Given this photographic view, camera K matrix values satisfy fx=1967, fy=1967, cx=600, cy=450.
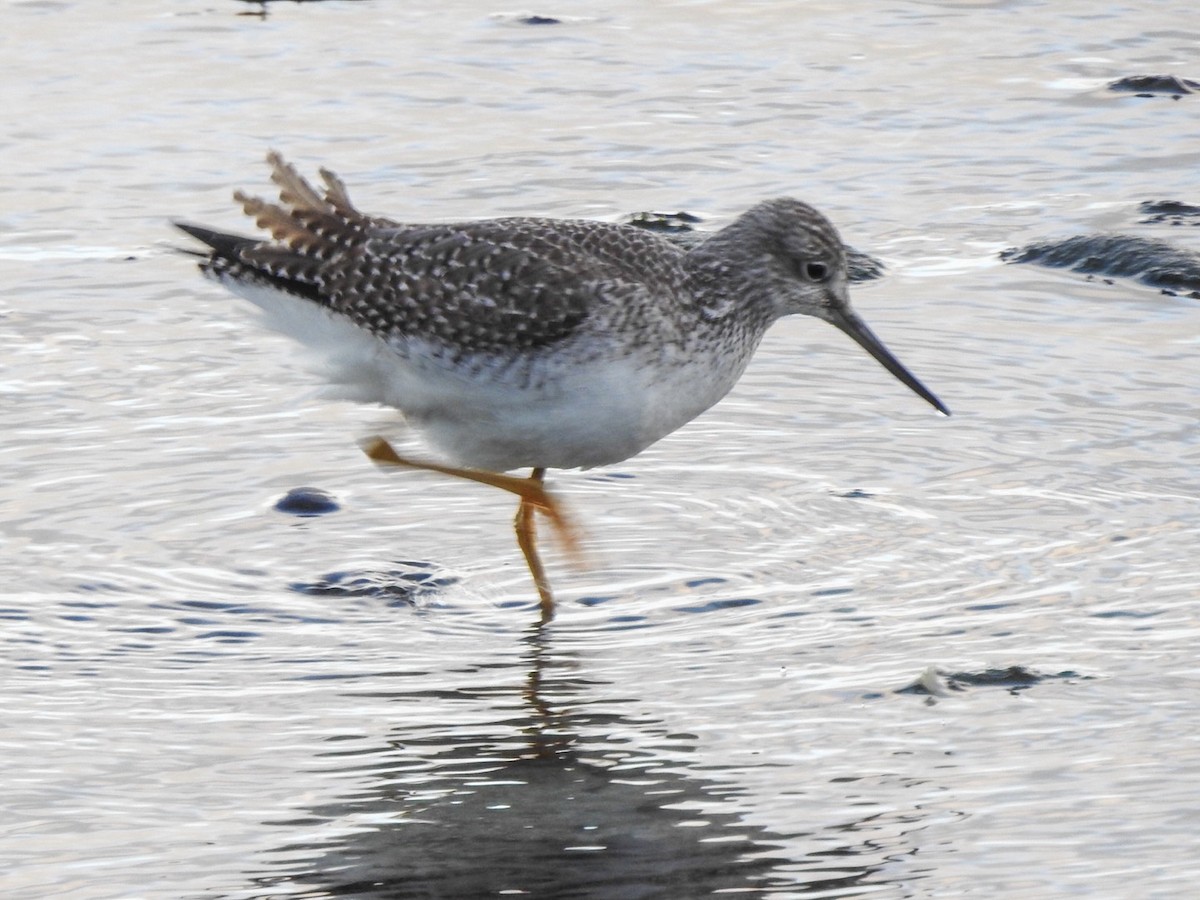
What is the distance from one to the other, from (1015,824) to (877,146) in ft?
23.2

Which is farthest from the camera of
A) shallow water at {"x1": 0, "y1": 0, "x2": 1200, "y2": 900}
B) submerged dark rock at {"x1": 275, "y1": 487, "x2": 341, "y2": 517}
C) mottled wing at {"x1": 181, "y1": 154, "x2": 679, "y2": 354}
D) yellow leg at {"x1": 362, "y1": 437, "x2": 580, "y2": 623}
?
submerged dark rock at {"x1": 275, "y1": 487, "x2": 341, "y2": 517}

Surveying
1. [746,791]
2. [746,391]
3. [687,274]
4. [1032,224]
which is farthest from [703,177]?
[746,791]

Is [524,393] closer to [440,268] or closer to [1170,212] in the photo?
[440,268]

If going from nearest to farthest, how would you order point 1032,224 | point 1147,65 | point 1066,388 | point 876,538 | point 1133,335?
point 876,538
point 1066,388
point 1133,335
point 1032,224
point 1147,65

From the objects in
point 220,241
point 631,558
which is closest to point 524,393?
point 631,558

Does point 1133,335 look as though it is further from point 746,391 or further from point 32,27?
point 32,27

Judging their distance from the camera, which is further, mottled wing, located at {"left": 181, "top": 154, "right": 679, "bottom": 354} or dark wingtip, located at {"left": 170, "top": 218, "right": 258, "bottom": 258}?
dark wingtip, located at {"left": 170, "top": 218, "right": 258, "bottom": 258}

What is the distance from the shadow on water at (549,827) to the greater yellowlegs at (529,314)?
3.42 feet

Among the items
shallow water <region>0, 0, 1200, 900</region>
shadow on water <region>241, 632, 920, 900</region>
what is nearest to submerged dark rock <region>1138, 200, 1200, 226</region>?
shallow water <region>0, 0, 1200, 900</region>

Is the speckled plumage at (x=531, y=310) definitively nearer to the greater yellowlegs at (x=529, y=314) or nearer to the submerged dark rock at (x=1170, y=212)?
the greater yellowlegs at (x=529, y=314)

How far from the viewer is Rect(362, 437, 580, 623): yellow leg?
6.87m

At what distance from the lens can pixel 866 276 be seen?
9.65m

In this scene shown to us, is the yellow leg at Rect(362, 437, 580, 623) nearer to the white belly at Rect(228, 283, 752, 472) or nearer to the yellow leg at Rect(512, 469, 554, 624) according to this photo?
the yellow leg at Rect(512, 469, 554, 624)

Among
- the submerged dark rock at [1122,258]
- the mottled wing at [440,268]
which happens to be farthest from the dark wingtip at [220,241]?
the submerged dark rock at [1122,258]
